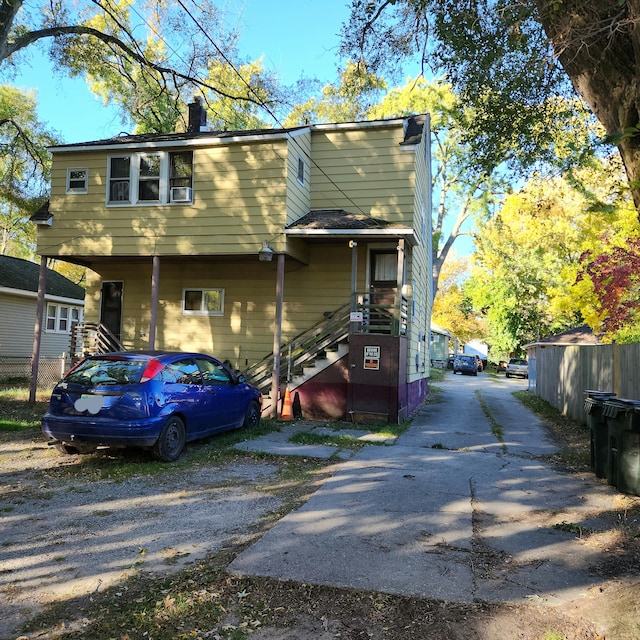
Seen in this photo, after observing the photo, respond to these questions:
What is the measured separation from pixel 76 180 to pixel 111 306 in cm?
384

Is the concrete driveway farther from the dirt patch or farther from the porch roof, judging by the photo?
the porch roof

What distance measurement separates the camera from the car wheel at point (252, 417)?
1011 cm

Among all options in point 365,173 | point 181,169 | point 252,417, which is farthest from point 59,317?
point 252,417

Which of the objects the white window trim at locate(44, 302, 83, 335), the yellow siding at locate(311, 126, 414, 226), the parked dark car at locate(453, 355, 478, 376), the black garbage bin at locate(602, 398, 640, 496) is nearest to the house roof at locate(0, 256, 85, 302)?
the white window trim at locate(44, 302, 83, 335)

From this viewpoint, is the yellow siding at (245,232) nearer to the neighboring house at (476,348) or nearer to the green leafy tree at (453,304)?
the green leafy tree at (453,304)

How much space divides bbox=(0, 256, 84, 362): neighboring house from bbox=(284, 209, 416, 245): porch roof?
11935 mm

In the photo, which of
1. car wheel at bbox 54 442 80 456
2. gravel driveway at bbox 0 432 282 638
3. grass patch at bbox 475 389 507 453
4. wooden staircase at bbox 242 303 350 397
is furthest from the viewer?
wooden staircase at bbox 242 303 350 397

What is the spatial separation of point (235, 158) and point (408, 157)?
14.3ft

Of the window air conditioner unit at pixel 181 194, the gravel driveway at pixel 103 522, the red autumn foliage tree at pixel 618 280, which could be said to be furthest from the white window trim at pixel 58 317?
the red autumn foliage tree at pixel 618 280

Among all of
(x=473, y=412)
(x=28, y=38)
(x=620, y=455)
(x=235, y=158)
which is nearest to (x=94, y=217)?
(x=235, y=158)

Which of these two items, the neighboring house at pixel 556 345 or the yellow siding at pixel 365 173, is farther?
the neighboring house at pixel 556 345

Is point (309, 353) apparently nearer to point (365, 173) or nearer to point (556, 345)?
point (365, 173)

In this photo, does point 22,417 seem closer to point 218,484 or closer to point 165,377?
point 165,377

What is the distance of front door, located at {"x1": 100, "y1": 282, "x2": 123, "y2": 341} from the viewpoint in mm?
16031
